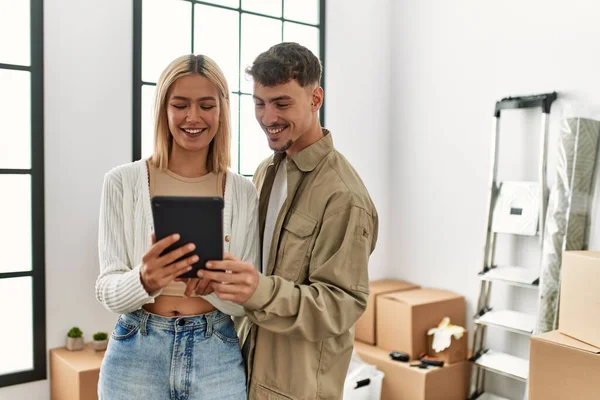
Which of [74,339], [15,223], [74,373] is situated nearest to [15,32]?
[15,223]

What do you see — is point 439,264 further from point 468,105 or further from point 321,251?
point 321,251

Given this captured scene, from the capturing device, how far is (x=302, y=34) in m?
3.64

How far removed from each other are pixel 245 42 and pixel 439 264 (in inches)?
70.0

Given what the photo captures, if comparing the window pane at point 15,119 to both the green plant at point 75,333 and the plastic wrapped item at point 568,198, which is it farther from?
the plastic wrapped item at point 568,198

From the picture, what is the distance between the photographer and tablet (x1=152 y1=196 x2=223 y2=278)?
1125 millimetres

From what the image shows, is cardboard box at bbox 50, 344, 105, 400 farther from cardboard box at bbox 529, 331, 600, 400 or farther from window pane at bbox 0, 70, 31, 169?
cardboard box at bbox 529, 331, 600, 400

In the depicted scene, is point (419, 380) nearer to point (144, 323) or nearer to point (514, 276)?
point (514, 276)

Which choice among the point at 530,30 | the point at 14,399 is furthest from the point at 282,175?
the point at 530,30

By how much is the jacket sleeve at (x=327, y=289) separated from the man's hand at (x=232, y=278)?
0.13ft

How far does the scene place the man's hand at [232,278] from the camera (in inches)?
46.3

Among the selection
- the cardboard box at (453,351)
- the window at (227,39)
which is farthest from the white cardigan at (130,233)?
the cardboard box at (453,351)

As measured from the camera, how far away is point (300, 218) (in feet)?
4.82

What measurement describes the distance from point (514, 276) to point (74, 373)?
217cm

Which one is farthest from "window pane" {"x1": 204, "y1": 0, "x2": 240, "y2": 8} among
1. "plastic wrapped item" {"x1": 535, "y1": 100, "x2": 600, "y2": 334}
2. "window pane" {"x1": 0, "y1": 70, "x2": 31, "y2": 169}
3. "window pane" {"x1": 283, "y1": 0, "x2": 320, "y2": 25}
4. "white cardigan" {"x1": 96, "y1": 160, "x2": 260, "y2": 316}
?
"white cardigan" {"x1": 96, "y1": 160, "x2": 260, "y2": 316}
